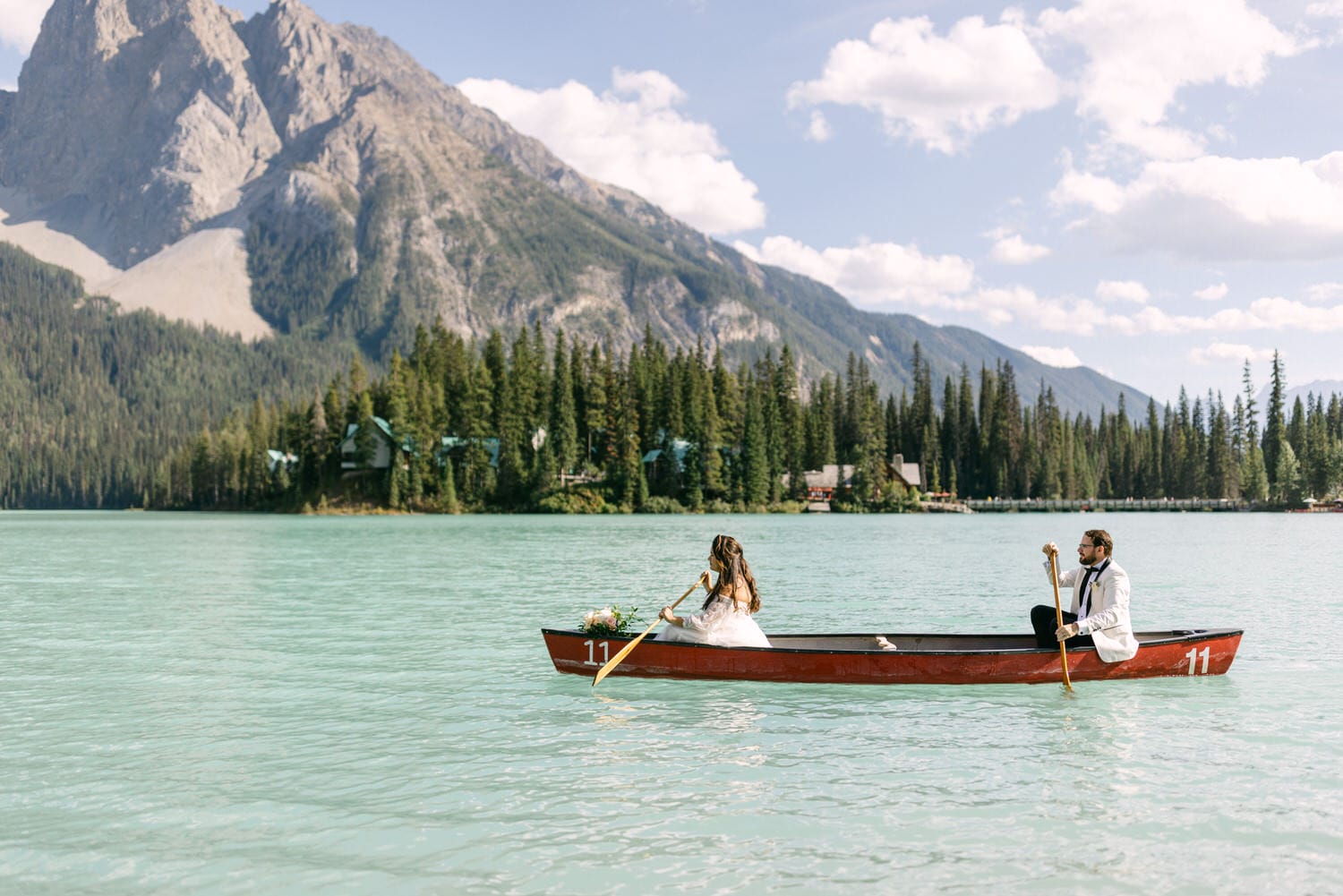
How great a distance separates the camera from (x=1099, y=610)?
21031mm

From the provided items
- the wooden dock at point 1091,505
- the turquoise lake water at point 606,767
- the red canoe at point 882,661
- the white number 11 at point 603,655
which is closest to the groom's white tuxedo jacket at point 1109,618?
the red canoe at point 882,661

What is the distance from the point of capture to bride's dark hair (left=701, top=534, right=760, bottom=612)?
20.1m

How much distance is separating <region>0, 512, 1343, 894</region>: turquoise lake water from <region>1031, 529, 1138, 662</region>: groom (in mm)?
1022

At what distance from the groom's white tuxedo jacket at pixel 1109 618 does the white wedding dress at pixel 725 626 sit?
253 inches

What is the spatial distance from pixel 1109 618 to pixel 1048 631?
1226 millimetres

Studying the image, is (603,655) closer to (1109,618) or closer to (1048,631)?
(1048,631)

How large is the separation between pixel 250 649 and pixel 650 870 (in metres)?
18.9

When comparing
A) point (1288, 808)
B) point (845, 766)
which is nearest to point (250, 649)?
point (845, 766)

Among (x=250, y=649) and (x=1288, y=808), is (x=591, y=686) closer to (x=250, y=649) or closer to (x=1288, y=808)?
(x=250, y=649)

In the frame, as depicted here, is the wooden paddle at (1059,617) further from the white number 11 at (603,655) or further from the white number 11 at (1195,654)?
the white number 11 at (603,655)

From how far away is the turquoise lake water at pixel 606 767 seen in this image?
11.3 metres

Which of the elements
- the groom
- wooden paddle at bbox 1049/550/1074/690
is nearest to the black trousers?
the groom

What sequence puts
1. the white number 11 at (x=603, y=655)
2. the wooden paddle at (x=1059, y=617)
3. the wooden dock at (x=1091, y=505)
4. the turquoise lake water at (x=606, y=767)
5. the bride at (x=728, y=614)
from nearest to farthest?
1. the turquoise lake water at (x=606, y=767)
2. the wooden paddle at (x=1059, y=617)
3. the bride at (x=728, y=614)
4. the white number 11 at (x=603, y=655)
5. the wooden dock at (x=1091, y=505)

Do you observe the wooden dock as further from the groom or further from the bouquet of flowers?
the bouquet of flowers
